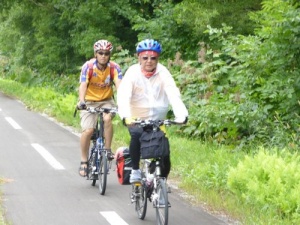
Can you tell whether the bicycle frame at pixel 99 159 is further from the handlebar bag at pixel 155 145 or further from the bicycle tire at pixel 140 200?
the handlebar bag at pixel 155 145

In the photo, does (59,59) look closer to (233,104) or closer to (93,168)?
(233,104)

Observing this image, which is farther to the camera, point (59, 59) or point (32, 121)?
point (59, 59)

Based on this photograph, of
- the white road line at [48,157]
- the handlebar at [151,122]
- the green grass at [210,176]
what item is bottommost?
the white road line at [48,157]

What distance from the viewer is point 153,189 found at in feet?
24.4

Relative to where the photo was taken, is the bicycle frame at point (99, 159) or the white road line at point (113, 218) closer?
the white road line at point (113, 218)

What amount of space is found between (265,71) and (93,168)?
13.6ft

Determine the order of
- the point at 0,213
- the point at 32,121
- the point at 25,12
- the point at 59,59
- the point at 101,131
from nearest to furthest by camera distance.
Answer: the point at 0,213
the point at 101,131
the point at 32,121
the point at 59,59
the point at 25,12

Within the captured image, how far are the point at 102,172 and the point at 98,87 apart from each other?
1231mm

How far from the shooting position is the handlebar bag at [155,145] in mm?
7105

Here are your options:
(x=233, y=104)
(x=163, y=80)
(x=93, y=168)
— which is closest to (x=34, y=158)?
(x=93, y=168)

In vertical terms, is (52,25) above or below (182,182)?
above

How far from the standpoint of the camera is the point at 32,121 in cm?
1877

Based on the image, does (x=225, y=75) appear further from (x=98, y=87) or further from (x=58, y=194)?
(x=58, y=194)

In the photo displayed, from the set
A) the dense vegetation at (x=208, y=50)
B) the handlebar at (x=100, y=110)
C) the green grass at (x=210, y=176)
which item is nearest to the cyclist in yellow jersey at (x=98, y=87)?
the handlebar at (x=100, y=110)
